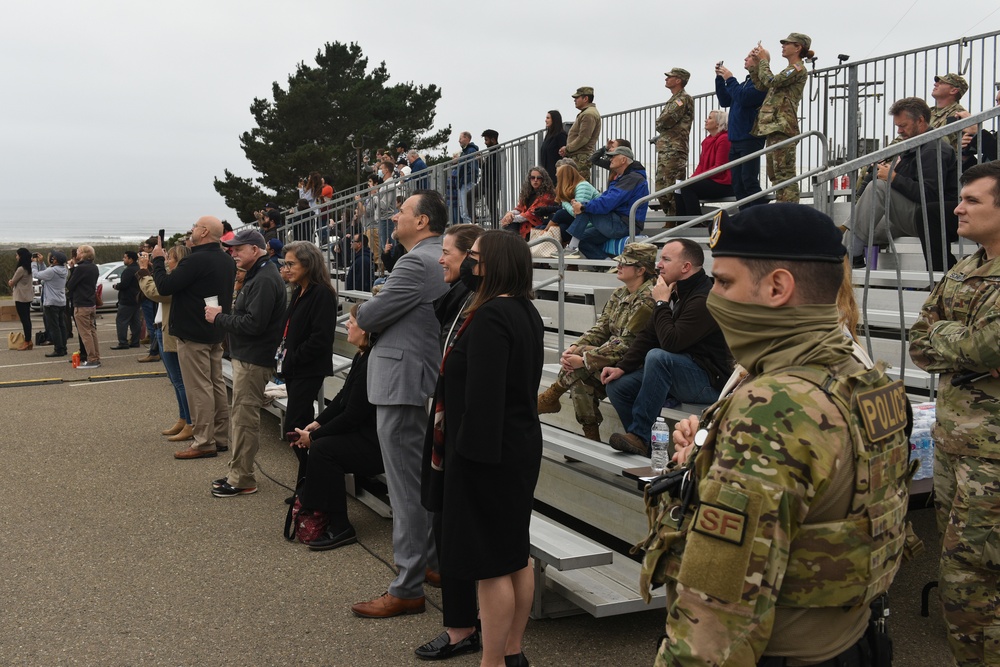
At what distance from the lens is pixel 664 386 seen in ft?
17.1

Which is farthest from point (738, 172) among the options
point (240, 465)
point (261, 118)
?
point (261, 118)

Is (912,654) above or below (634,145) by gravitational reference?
below

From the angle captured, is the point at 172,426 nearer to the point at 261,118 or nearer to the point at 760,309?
the point at 760,309

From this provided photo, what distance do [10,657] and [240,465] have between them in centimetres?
278

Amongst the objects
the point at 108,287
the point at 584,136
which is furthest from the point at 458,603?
the point at 108,287

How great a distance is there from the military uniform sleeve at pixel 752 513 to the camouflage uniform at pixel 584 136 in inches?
402

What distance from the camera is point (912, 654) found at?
13.7ft

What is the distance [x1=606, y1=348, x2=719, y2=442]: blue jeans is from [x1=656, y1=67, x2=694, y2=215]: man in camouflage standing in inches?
222

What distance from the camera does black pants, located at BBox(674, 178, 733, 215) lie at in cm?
1001

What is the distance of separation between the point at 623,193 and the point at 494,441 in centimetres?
597

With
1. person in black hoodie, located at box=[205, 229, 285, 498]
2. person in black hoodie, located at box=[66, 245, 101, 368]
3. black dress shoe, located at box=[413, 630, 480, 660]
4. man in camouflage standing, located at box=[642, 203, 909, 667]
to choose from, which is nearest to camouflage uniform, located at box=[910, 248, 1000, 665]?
man in camouflage standing, located at box=[642, 203, 909, 667]

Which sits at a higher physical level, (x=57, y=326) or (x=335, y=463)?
(x=57, y=326)

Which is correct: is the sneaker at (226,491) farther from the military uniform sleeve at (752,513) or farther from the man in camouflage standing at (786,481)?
the military uniform sleeve at (752,513)

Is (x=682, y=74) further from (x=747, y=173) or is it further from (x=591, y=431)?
(x=591, y=431)
